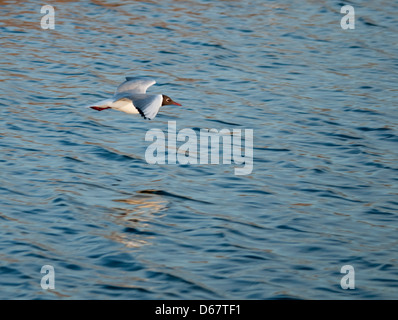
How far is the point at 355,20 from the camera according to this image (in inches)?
759

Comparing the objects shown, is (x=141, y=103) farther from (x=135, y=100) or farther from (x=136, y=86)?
(x=136, y=86)

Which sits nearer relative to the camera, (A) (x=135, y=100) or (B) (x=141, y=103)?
(B) (x=141, y=103)

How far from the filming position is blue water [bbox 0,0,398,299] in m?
8.45

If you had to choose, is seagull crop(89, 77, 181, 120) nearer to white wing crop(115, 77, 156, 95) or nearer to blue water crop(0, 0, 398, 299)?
white wing crop(115, 77, 156, 95)

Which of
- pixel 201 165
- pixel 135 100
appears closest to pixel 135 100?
pixel 135 100

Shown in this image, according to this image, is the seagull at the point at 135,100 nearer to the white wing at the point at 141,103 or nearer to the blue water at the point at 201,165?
the white wing at the point at 141,103

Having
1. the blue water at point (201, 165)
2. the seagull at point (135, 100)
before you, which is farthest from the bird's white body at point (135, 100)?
the blue water at point (201, 165)

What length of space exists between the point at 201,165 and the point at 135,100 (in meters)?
1.56

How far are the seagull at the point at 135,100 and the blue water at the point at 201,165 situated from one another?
2.76 feet

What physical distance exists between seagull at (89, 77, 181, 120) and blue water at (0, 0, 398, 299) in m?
0.84

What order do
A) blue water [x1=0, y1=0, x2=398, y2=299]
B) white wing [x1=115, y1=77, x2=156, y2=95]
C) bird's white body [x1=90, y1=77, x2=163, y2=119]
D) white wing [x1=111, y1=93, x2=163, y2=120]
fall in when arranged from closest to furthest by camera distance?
blue water [x1=0, y1=0, x2=398, y2=299] < white wing [x1=111, y1=93, x2=163, y2=120] < bird's white body [x1=90, y1=77, x2=163, y2=119] < white wing [x1=115, y1=77, x2=156, y2=95]

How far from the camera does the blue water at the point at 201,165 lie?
8.45m

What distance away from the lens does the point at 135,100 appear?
10562mm

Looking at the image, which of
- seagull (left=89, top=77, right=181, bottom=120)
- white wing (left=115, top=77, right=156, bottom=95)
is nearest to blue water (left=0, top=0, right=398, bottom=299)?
seagull (left=89, top=77, right=181, bottom=120)
